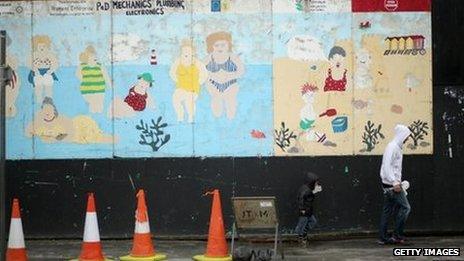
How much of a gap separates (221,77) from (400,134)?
3.01 metres

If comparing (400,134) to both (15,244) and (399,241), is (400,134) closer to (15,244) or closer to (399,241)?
(399,241)

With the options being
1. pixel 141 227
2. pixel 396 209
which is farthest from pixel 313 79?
pixel 141 227

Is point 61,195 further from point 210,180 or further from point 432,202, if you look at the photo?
point 432,202

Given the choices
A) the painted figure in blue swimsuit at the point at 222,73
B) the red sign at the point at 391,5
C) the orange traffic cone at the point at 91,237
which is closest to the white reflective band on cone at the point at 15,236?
the orange traffic cone at the point at 91,237

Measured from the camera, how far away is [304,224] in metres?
11.7

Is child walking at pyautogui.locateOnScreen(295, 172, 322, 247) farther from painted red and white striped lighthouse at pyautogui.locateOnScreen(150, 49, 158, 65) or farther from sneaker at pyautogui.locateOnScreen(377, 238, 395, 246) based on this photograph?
painted red and white striped lighthouse at pyautogui.locateOnScreen(150, 49, 158, 65)

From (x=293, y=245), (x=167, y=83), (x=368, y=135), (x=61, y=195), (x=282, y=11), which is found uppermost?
(x=282, y=11)

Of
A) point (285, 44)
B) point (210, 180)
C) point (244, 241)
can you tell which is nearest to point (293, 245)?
point (244, 241)

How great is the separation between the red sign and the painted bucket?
1.79 metres

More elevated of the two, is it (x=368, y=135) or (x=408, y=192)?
(x=368, y=135)

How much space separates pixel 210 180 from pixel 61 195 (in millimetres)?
2487

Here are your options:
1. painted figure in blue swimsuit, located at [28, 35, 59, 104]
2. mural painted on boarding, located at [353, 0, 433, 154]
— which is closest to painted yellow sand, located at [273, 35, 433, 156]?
mural painted on boarding, located at [353, 0, 433, 154]

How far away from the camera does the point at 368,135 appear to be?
40.1ft

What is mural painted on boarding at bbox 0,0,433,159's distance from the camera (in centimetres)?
1220
